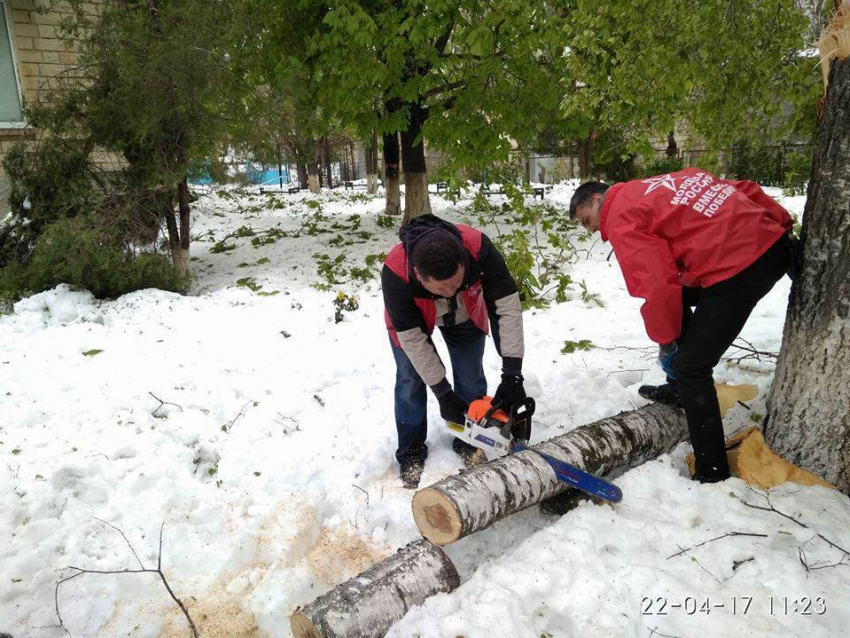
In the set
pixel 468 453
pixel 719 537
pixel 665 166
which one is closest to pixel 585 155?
pixel 665 166

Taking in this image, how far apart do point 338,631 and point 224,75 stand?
6.08 m

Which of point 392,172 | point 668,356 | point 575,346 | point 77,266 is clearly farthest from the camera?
point 392,172

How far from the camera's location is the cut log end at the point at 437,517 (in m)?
2.25

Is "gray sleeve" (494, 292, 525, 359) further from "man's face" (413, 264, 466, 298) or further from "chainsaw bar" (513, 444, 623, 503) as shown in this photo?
"chainsaw bar" (513, 444, 623, 503)

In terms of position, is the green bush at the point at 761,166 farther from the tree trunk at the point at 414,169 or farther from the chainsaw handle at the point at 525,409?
the chainsaw handle at the point at 525,409

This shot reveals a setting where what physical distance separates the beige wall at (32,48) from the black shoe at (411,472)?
8925 mm

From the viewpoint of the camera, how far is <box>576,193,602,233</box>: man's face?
8.88ft

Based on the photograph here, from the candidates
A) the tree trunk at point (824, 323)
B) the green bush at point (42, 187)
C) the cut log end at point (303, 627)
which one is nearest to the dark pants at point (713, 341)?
the tree trunk at point (824, 323)

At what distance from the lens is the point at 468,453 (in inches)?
132

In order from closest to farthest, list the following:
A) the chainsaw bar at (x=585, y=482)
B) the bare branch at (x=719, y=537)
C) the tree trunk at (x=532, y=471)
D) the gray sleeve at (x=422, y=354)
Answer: the bare branch at (x=719, y=537) < the tree trunk at (x=532, y=471) < the chainsaw bar at (x=585, y=482) < the gray sleeve at (x=422, y=354)

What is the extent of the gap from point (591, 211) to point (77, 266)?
5.17 metres

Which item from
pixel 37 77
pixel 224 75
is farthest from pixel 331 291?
pixel 37 77

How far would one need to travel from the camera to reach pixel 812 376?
7.87 feet

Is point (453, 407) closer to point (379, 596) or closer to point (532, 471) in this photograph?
point (532, 471)
